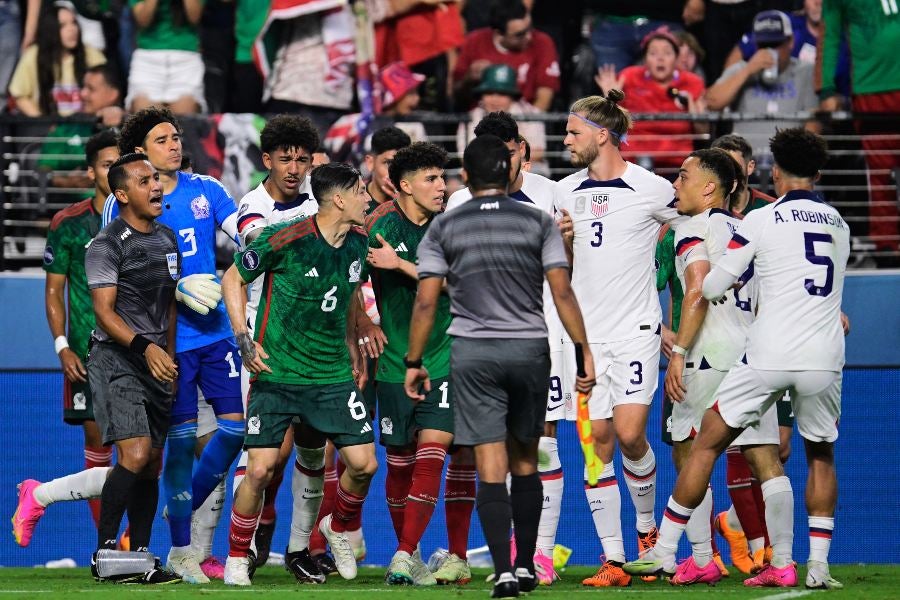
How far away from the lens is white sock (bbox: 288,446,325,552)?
9477 millimetres

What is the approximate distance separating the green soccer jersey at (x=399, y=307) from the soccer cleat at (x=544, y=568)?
1293mm

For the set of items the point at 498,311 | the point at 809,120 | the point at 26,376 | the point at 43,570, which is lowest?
the point at 43,570

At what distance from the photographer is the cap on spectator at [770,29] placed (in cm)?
1337

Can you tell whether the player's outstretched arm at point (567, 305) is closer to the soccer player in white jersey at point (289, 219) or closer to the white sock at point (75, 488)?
the soccer player in white jersey at point (289, 219)

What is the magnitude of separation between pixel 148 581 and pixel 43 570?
293 cm

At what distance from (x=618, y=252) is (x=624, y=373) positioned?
2.48ft

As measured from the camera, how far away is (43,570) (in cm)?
1144

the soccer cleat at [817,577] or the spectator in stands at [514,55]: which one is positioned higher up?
the spectator in stands at [514,55]

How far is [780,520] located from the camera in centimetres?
878

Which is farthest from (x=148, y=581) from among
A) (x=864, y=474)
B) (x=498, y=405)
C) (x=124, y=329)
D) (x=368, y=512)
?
(x=864, y=474)

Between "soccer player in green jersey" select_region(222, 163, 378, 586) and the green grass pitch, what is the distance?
1.88 feet

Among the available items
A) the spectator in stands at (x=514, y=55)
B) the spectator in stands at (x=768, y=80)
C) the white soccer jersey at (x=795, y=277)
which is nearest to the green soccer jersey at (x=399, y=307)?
the white soccer jersey at (x=795, y=277)

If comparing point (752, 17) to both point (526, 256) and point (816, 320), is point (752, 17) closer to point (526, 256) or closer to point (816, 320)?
point (816, 320)

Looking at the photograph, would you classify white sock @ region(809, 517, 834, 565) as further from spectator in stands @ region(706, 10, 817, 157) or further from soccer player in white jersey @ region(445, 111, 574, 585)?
spectator in stands @ region(706, 10, 817, 157)
